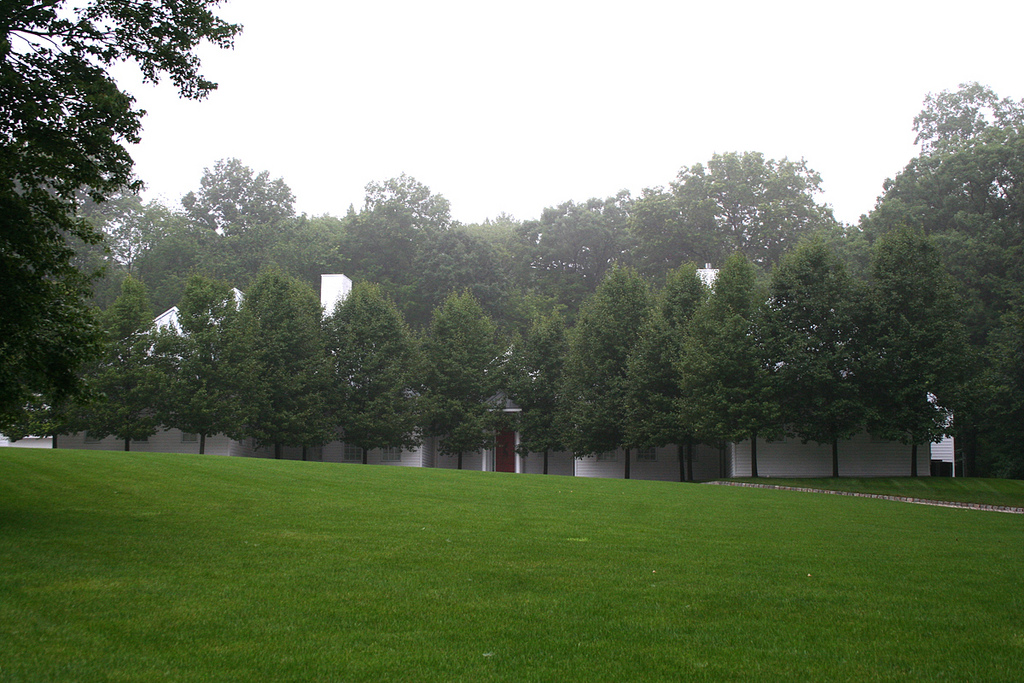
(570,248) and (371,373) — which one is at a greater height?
(570,248)

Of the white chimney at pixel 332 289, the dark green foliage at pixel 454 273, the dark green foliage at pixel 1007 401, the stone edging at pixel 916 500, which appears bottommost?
the stone edging at pixel 916 500

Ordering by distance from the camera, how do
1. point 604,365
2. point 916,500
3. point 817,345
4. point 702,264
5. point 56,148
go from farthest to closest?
point 702,264 → point 604,365 → point 817,345 → point 916,500 → point 56,148

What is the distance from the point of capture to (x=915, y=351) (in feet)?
96.9

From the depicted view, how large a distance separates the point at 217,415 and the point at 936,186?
39267 mm

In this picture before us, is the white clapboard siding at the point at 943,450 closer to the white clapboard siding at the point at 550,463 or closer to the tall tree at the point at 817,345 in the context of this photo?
the tall tree at the point at 817,345

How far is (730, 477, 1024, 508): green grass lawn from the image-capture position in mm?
24172

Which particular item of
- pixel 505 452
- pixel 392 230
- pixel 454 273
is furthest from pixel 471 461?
pixel 392 230

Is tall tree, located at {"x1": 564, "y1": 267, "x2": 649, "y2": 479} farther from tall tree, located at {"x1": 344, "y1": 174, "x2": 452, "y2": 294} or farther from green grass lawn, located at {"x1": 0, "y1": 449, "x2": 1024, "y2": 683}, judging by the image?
tall tree, located at {"x1": 344, "y1": 174, "x2": 452, "y2": 294}

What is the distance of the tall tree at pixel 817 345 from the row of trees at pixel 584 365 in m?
0.06

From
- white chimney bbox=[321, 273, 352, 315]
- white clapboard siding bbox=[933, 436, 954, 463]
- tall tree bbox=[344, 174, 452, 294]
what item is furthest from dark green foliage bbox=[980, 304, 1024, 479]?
tall tree bbox=[344, 174, 452, 294]

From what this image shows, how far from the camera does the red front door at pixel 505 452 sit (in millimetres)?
40250

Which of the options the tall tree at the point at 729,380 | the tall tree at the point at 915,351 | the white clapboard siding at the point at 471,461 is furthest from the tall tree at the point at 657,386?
the white clapboard siding at the point at 471,461

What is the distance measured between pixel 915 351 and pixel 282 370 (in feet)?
82.7

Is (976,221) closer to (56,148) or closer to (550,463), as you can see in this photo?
(550,463)
